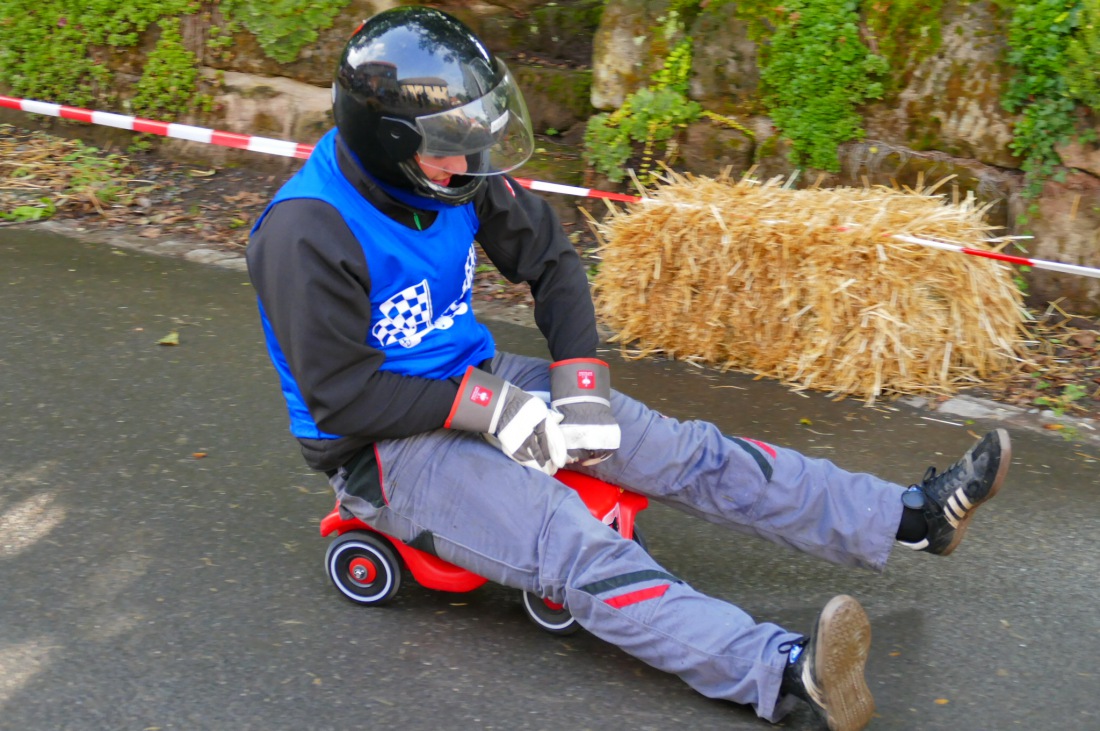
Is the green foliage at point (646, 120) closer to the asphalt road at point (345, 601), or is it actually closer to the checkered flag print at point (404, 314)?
the asphalt road at point (345, 601)

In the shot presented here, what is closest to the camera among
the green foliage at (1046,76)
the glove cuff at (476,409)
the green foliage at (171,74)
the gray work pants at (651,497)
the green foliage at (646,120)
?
the gray work pants at (651,497)

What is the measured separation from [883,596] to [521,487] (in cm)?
107

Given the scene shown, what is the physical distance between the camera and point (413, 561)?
2.76 metres

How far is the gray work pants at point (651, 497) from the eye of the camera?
2.41 meters

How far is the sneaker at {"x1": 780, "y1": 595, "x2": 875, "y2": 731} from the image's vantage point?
224 centimetres

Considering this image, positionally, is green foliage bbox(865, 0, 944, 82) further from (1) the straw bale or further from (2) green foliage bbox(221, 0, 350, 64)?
(2) green foliage bbox(221, 0, 350, 64)

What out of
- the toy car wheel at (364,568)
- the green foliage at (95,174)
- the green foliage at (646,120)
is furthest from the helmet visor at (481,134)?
the green foliage at (95,174)

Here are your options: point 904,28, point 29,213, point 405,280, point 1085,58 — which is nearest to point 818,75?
point 904,28

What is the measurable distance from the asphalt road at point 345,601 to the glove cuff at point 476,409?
21.5 inches

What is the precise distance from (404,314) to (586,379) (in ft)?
1.59

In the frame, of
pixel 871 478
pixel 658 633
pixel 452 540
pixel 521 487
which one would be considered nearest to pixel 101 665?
pixel 452 540

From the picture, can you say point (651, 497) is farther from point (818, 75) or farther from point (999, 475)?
point (818, 75)

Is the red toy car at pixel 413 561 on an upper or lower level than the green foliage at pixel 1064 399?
lower

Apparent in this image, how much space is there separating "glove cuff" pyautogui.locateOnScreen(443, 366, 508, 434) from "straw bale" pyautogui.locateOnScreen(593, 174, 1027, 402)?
2049 millimetres
